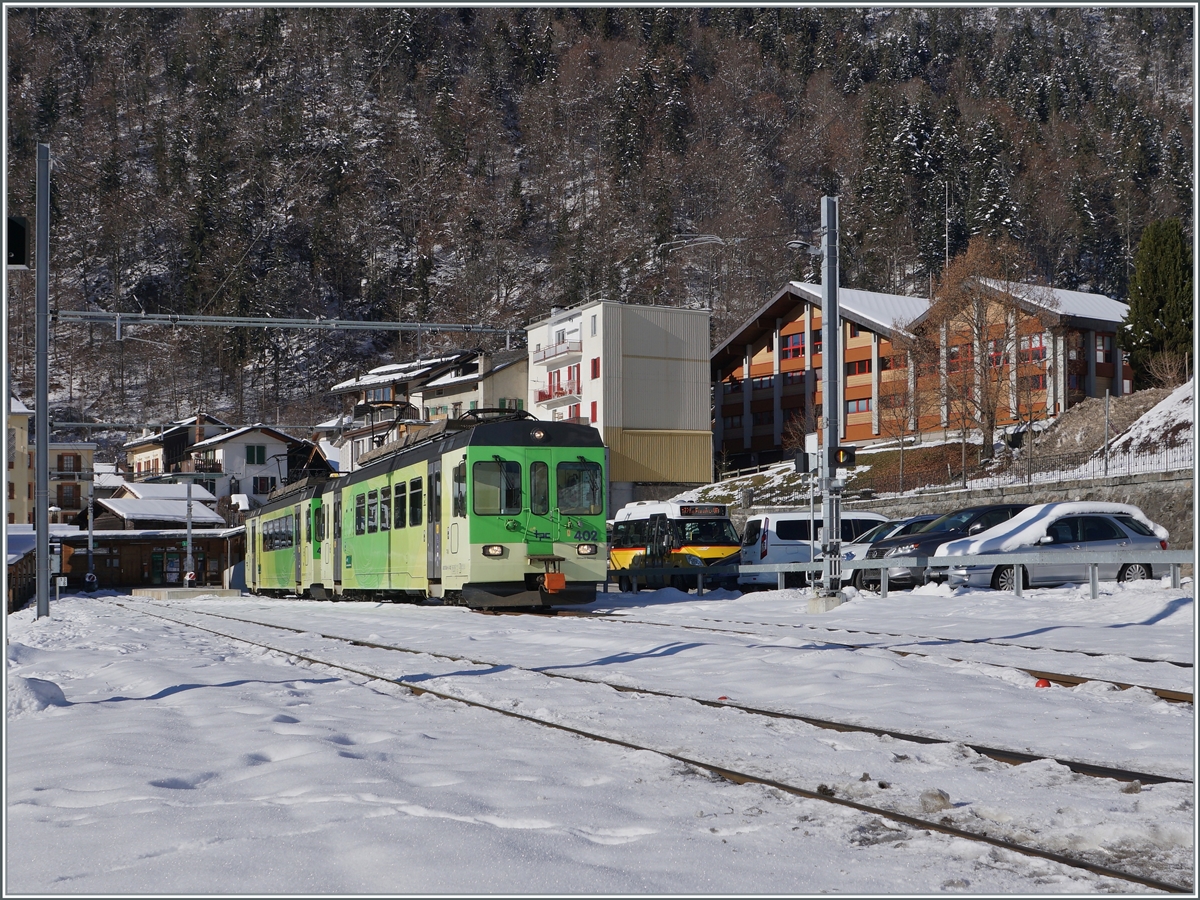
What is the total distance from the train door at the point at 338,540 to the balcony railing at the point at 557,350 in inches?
1711

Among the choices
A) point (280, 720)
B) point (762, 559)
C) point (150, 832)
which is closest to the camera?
point (150, 832)

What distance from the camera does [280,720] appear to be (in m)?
8.68

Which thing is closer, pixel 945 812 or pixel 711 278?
pixel 945 812

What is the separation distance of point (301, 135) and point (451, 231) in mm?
30370

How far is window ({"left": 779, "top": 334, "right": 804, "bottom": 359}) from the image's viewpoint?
243 ft

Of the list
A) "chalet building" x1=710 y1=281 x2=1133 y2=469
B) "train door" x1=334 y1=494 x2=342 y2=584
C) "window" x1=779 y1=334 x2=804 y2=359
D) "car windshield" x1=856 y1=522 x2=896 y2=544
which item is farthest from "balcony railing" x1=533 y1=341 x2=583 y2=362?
"car windshield" x1=856 y1=522 x2=896 y2=544

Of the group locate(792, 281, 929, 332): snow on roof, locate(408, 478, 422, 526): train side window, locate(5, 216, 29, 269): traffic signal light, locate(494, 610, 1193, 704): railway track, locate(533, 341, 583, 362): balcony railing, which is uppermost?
locate(792, 281, 929, 332): snow on roof

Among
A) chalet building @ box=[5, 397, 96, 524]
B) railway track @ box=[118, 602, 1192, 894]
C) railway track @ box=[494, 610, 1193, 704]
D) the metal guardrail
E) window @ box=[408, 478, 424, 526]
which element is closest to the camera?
railway track @ box=[118, 602, 1192, 894]

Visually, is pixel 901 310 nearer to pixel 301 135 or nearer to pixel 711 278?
pixel 711 278

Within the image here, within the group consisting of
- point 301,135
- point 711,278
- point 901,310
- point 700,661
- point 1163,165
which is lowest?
point 700,661

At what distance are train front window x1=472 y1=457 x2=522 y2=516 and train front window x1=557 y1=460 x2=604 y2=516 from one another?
0.88m

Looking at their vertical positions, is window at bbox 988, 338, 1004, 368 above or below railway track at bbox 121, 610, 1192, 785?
above

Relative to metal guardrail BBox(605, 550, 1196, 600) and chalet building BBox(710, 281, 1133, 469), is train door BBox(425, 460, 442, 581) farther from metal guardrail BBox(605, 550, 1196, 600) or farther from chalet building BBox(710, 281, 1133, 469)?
chalet building BBox(710, 281, 1133, 469)

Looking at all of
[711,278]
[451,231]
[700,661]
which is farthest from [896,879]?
[451,231]
